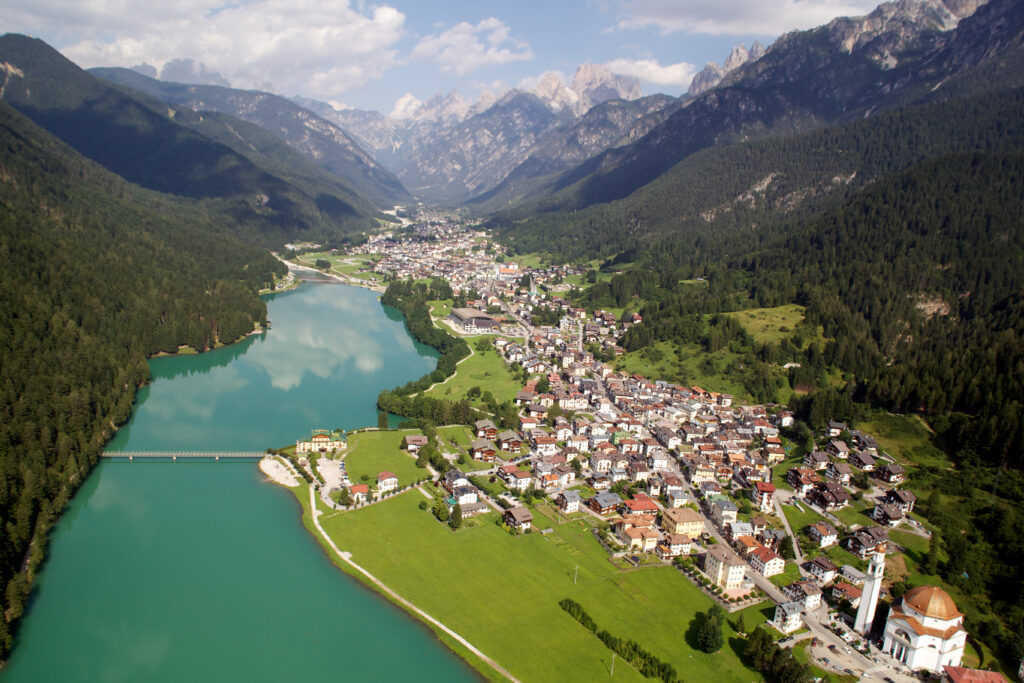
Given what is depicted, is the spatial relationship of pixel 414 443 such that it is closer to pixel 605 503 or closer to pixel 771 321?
pixel 605 503

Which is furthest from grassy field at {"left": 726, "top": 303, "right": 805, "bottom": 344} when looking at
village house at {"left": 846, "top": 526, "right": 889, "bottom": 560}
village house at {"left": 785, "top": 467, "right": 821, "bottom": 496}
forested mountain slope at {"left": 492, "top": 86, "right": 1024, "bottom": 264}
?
forested mountain slope at {"left": 492, "top": 86, "right": 1024, "bottom": 264}

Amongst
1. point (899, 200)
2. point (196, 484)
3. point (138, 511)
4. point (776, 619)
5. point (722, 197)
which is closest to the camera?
point (776, 619)

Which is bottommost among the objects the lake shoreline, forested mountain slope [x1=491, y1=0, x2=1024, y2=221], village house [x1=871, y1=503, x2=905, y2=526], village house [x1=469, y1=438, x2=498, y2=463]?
the lake shoreline

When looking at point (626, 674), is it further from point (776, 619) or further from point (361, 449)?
point (361, 449)

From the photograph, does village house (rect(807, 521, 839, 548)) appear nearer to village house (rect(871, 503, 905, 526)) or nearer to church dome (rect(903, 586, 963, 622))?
village house (rect(871, 503, 905, 526))

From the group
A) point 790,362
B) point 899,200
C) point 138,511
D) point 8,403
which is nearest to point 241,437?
point 138,511

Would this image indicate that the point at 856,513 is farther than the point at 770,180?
No

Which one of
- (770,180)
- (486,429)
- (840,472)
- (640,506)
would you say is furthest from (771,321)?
(770,180)
